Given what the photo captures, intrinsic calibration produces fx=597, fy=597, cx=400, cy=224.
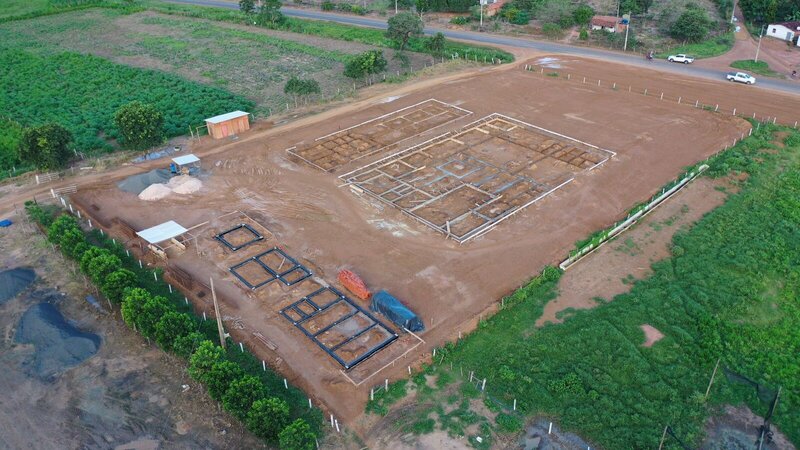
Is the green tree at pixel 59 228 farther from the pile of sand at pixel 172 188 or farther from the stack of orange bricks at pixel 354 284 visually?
the stack of orange bricks at pixel 354 284

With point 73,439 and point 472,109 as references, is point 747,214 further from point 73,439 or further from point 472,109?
point 73,439

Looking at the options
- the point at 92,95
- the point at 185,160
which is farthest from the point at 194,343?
the point at 92,95

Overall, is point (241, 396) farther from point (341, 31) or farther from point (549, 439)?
Answer: point (341, 31)

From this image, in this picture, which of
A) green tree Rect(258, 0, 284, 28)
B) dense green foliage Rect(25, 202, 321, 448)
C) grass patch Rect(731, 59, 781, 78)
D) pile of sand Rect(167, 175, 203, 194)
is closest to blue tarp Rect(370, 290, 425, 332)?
dense green foliage Rect(25, 202, 321, 448)

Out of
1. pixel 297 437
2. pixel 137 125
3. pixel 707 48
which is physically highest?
pixel 707 48

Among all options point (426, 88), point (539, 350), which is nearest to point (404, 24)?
point (426, 88)

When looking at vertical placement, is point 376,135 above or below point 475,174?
above
